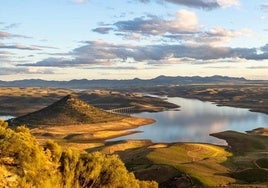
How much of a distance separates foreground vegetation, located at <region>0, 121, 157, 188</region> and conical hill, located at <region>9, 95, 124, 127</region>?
12458 centimetres

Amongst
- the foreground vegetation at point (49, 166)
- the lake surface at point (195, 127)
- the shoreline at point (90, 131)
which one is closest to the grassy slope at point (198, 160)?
the lake surface at point (195, 127)

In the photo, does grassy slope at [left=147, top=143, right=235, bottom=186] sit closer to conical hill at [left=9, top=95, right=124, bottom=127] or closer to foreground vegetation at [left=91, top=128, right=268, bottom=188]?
foreground vegetation at [left=91, top=128, right=268, bottom=188]

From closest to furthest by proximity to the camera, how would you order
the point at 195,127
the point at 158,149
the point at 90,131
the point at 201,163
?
the point at 201,163
the point at 158,149
the point at 90,131
the point at 195,127

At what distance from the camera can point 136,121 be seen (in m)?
178

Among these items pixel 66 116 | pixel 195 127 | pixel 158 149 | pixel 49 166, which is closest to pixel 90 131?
pixel 66 116

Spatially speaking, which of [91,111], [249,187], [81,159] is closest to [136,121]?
[91,111]

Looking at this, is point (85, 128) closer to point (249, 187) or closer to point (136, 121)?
point (136, 121)

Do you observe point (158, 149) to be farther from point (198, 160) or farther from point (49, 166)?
point (49, 166)

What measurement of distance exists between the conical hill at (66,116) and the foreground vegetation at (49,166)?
409ft

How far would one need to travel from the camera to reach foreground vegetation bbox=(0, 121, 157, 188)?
88.9 feet

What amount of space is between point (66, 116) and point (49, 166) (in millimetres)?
143247

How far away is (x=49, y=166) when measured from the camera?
30953 mm

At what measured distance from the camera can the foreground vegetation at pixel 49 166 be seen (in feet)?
88.9

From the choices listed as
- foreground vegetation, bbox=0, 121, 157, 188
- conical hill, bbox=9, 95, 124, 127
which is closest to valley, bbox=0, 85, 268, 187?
conical hill, bbox=9, 95, 124, 127
